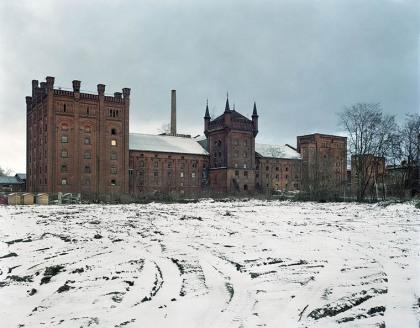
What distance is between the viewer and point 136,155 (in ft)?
224

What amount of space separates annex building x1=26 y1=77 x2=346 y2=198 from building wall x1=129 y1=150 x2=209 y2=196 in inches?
6.4

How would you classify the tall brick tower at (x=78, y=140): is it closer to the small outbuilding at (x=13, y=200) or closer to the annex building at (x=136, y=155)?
the annex building at (x=136, y=155)

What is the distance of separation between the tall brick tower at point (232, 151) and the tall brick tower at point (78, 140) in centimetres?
1761

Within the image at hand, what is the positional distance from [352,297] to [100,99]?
193 feet

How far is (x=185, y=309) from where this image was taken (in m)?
5.92

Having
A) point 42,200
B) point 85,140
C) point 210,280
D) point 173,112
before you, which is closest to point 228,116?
point 173,112

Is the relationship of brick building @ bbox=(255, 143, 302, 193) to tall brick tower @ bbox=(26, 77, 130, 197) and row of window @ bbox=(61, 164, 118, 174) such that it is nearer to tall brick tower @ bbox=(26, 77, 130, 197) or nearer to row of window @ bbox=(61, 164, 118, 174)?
row of window @ bbox=(61, 164, 118, 174)

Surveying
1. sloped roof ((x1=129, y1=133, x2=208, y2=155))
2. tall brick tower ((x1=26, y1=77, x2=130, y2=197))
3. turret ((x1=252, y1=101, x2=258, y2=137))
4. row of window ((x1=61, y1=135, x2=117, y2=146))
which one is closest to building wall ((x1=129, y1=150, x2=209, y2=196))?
sloped roof ((x1=129, y1=133, x2=208, y2=155))

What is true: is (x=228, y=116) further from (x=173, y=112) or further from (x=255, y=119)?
(x=173, y=112)

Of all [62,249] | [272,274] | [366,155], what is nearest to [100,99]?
[366,155]

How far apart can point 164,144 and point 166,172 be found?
5.57 metres

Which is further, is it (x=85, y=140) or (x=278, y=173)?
(x=278, y=173)

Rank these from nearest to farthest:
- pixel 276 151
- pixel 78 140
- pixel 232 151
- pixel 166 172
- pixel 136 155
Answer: pixel 78 140
pixel 136 155
pixel 166 172
pixel 232 151
pixel 276 151

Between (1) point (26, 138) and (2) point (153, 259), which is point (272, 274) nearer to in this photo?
(2) point (153, 259)
